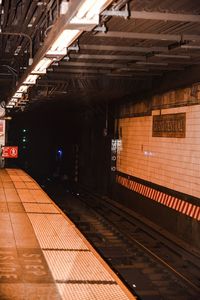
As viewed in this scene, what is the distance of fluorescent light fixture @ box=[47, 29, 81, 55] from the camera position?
511cm

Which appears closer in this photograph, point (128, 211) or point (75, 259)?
point (75, 259)

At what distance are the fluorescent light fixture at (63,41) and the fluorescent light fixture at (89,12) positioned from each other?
0.59 metres

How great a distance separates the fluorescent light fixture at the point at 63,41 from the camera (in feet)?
16.8

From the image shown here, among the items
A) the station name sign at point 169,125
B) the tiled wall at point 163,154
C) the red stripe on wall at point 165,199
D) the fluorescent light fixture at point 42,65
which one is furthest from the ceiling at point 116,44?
the red stripe on wall at point 165,199

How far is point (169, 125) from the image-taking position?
1381cm

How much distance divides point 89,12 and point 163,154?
10.4m

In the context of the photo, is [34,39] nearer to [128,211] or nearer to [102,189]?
[128,211]

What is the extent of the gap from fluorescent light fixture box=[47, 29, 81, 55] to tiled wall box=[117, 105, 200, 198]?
6.13m

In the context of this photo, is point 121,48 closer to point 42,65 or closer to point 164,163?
point 42,65

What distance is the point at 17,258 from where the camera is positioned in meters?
6.23

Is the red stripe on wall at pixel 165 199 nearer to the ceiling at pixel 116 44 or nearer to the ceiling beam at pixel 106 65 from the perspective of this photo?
the ceiling at pixel 116 44

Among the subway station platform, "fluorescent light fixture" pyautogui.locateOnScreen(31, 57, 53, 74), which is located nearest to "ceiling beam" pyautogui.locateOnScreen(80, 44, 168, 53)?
"fluorescent light fixture" pyautogui.locateOnScreen(31, 57, 53, 74)

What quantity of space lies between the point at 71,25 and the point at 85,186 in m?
22.0

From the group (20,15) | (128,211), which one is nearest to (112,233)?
(128,211)
